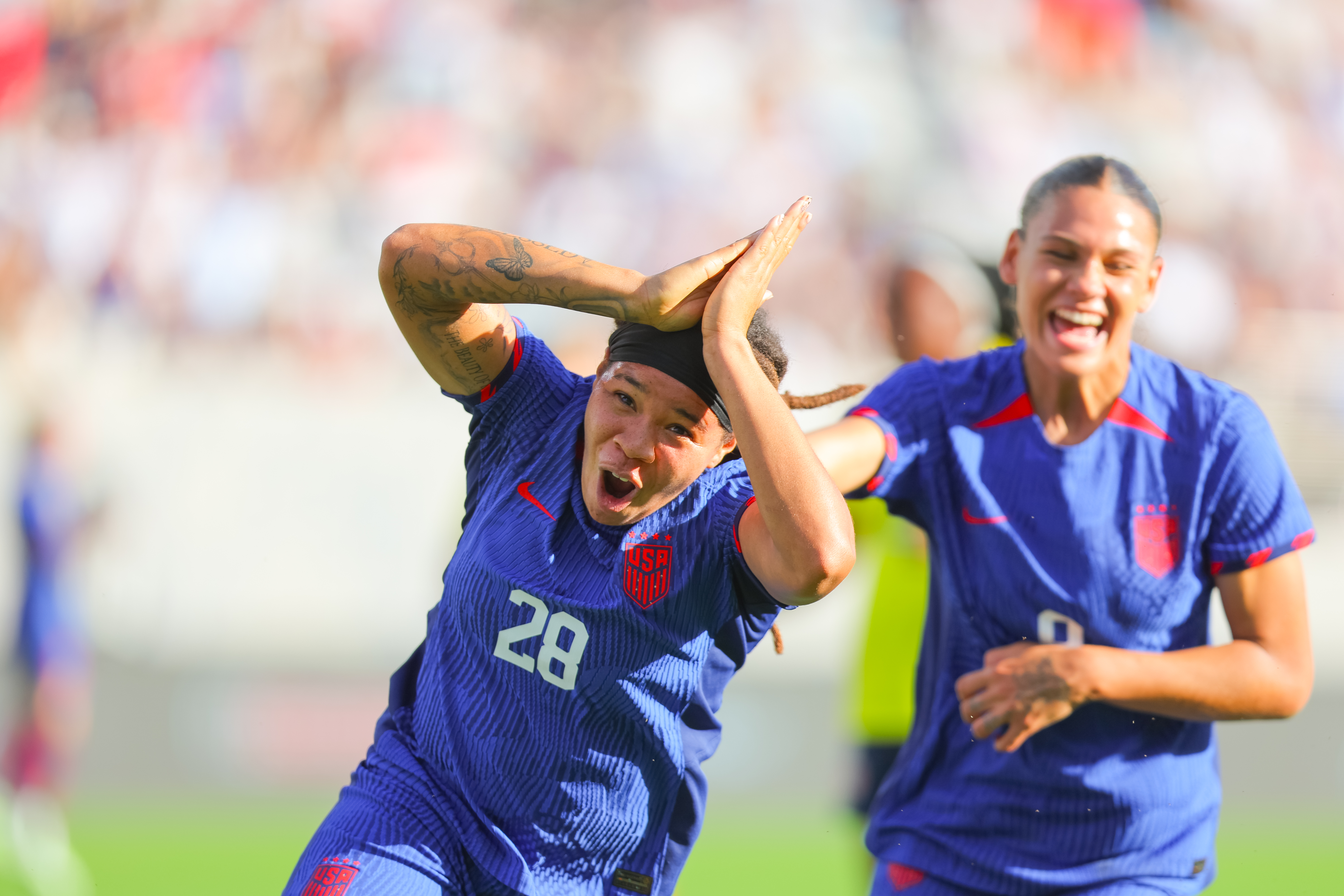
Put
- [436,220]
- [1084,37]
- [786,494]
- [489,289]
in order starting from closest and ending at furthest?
[786,494] → [489,289] → [436,220] → [1084,37]

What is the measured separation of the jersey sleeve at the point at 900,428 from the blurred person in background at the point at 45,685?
17.5ft

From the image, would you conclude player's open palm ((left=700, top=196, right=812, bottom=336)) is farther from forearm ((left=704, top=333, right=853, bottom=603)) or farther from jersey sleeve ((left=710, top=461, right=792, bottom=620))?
jersey sleeve ((left=710, top=461, right=792, bottom=620))

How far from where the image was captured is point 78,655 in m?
8.25

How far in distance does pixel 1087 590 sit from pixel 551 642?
1202 mm

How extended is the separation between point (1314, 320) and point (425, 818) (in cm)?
1161

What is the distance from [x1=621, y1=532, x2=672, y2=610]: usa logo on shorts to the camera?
2482 mm

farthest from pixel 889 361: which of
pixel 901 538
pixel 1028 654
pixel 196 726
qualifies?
pixel 1028 654

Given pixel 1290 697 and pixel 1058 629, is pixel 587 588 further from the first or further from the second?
pixel 1290 697

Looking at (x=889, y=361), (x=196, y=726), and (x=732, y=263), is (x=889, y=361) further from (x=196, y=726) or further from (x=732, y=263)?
(x=732, y=263)

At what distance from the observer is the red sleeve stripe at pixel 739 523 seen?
246 centimetres

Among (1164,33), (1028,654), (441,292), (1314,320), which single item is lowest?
(1028,654)

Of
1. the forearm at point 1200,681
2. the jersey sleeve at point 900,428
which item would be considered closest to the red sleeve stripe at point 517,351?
the jersey sleeve at point 900,428

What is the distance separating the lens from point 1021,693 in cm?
275

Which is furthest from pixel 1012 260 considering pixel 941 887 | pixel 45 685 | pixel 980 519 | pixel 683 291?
pixel 45 685
